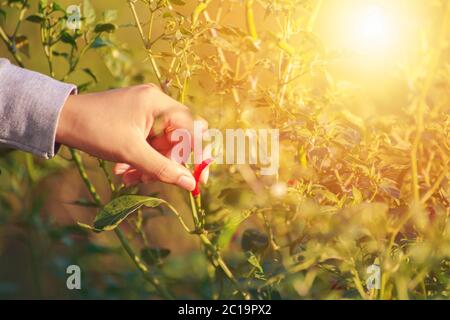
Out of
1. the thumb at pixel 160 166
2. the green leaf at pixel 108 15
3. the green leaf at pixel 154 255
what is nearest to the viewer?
the thumb at pixel 160 166

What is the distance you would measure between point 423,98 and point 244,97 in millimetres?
331

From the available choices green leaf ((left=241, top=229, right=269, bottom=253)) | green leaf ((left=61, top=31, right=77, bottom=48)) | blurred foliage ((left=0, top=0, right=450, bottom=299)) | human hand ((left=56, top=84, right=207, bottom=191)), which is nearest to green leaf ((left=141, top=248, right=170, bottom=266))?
blurred foliage ((left=0, top=0, right=450, bottom=299))

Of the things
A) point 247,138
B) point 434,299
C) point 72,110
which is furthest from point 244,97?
point 434,299

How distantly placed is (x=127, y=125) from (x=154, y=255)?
18.7 inches

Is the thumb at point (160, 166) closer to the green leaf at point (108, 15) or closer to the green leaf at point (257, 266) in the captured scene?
the green leaf at point (257, 266)

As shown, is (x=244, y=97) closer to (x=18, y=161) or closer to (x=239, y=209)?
(x=239, y=209)

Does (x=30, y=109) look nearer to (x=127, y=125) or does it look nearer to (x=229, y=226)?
(x=127, y=125)

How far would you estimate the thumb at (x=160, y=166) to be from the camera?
138cm

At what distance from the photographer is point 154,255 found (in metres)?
1.81

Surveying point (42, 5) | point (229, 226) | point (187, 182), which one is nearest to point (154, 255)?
point (229, 226)

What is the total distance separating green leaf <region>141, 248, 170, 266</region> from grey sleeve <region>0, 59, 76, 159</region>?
0.41 metres

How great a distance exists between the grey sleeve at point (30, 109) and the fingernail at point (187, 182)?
8.8 inches

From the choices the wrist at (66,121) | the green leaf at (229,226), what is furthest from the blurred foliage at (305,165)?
the wrist at (66,121)

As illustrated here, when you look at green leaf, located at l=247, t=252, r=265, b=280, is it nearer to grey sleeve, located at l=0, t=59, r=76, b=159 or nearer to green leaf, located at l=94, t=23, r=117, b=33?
grey sleeve, located at l=0, t=59, r=76, b=159
